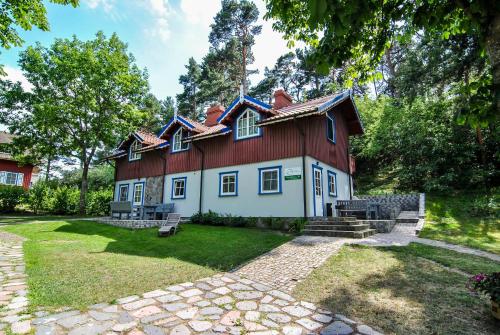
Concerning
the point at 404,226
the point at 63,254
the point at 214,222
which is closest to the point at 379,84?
the point at 404,226

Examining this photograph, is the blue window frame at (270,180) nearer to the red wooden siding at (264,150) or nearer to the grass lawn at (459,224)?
the red wooden siding at (264,150)

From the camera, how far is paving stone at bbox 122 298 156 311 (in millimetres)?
4209

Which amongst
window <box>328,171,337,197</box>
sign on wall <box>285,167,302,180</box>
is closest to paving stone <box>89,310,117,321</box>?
sign on wall <box>285,167,302,180</box>

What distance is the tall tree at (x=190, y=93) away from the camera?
1495 inches

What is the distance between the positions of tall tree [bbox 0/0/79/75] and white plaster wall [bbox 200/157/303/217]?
957 cm

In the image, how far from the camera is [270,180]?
13.6 m

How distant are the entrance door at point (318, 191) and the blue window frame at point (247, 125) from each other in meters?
3.45

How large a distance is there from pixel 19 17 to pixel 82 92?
45.5 feet

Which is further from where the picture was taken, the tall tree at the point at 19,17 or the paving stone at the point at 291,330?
the tall tree at the point at 19,17

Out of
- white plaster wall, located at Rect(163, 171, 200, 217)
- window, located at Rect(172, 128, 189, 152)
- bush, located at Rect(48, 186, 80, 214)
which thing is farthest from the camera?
bush, located at Rect(48, 186, 80, 214)

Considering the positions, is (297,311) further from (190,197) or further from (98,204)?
(98,204)

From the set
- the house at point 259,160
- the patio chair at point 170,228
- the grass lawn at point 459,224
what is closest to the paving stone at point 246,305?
the patio chair at point 170,228

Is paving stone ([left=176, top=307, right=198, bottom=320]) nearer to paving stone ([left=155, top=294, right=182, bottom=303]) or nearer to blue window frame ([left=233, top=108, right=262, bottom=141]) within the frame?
paving stone ([left=155, top=294, right=182, bottom=303])

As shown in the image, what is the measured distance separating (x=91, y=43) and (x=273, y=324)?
27.7m
